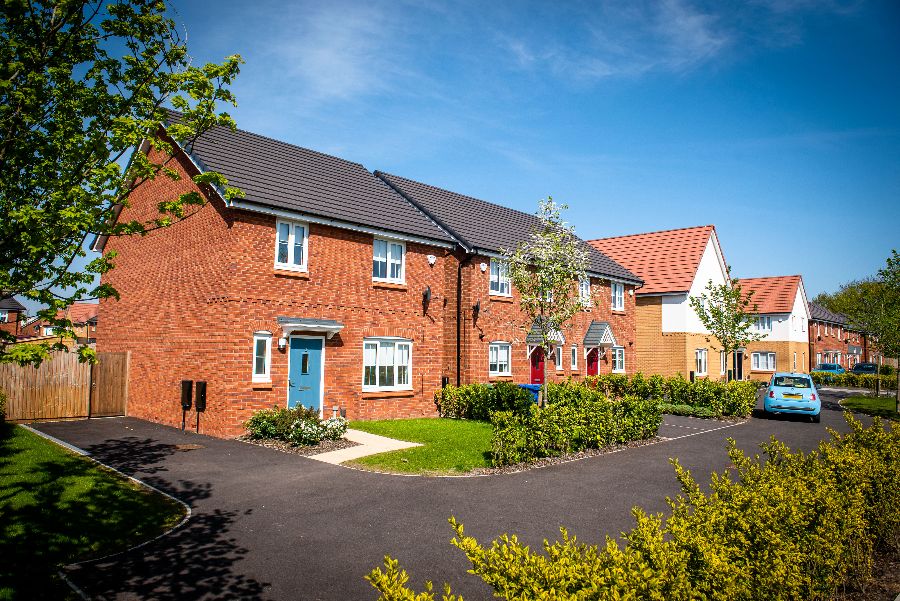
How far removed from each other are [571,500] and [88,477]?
8528 millimetres

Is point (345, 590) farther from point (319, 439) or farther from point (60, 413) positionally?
point (60, 413)

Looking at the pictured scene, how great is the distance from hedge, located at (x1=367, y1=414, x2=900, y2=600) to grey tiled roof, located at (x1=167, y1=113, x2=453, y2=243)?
1333 cm

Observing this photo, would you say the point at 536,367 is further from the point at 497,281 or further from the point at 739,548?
the point at 739,548

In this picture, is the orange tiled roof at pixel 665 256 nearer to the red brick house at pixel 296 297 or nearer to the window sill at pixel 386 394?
the red brick house at pixel 296 297

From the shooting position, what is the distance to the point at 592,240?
1708 inches

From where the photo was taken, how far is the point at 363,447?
1390cm

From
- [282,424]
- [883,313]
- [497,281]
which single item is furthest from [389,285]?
[883,313]

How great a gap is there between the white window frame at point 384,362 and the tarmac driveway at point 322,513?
216 inches

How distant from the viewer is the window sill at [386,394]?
18.6 meters

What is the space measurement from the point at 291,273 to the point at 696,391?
17.7 meters

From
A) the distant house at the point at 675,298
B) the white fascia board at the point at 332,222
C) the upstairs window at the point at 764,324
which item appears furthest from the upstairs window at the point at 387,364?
the upstairs window at the point at 764,324

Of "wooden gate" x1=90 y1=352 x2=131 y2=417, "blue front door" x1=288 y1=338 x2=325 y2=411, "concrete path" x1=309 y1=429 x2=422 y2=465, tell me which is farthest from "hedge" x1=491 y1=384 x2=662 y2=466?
"wooden gate" x1=90 y1=352 x2=131 y2=417

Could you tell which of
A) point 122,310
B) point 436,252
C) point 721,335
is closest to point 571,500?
point 436,252

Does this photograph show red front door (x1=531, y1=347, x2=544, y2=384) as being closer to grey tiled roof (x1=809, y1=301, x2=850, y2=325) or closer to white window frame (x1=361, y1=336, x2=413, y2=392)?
white window frame (x1=361, y1=336, x2=413, y2=392)
